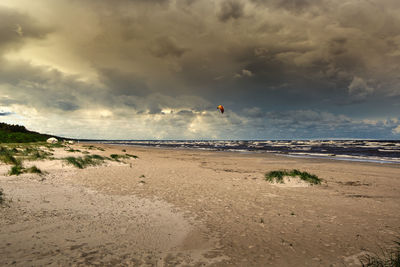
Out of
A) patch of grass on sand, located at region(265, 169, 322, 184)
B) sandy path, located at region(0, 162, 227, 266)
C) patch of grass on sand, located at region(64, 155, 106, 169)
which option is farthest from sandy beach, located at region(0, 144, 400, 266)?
patch of grass on sand, located at region(64, 155, 106, 169)

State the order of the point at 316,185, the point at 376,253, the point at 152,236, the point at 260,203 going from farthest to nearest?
the point at 316,185 < the point at 260,203 < the point at 152,236 < the point at 376,253

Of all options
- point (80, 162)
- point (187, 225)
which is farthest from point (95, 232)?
point (80, 162)

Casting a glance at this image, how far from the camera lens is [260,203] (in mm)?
11031

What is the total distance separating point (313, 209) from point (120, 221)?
326 inches

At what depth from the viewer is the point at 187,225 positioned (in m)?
8.00

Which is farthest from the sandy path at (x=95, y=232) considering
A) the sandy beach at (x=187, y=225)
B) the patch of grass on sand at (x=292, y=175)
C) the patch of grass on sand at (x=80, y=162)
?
the patch of grass on sand at (x=80, y=162)

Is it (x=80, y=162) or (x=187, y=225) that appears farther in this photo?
(x=80, y=162)

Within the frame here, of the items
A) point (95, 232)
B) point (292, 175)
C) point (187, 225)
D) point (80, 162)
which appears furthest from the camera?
point (80, 162)

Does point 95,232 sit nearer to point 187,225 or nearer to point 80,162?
point 187,225

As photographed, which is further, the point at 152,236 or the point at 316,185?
the point at 316,185

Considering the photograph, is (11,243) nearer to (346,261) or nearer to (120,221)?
(120,221)

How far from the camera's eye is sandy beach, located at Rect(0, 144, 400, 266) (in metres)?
5.70

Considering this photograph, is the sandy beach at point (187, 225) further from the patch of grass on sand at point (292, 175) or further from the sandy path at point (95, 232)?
the patch of grass on sand at point (292, 175)

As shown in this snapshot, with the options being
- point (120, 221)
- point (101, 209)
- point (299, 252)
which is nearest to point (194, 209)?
point (120, 221)
